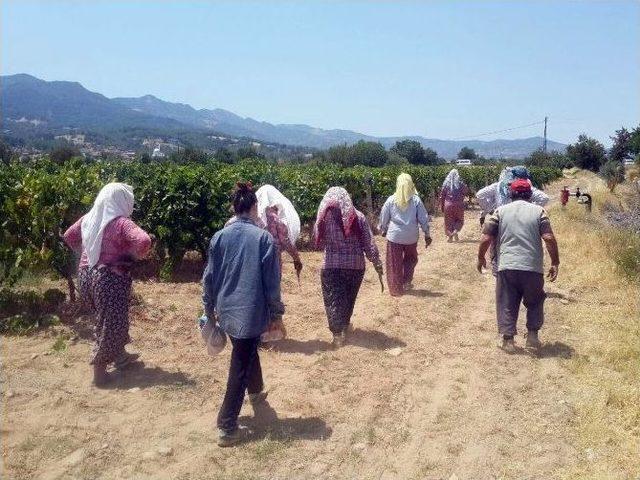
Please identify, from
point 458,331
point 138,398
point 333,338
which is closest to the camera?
point 138,398

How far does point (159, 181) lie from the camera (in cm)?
880

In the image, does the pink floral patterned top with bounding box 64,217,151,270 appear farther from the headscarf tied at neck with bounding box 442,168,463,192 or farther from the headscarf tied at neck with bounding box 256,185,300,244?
the headscarf tied at neck with bounding box 442,168,463,192

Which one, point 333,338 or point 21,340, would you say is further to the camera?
point 333,338

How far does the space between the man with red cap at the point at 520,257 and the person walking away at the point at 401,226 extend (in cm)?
211

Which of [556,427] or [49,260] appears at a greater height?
[49,260]

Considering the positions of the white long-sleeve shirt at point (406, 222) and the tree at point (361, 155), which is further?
the tree at point (361, 155)

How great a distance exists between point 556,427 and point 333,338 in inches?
97.9

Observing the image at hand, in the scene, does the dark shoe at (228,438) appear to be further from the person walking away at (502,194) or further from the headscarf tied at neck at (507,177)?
the headscarf tied at neck at (507,177)

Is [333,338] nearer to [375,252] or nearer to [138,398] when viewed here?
[375,252]

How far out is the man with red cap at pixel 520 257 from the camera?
5.73 metres

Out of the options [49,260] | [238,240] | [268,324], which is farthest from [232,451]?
[49,260]

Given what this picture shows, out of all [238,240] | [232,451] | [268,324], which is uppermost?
[238,240]

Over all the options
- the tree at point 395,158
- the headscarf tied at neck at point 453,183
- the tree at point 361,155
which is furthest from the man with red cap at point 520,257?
the tree at point 361,155

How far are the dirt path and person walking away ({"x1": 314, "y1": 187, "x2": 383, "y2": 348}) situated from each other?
0.39 metres
